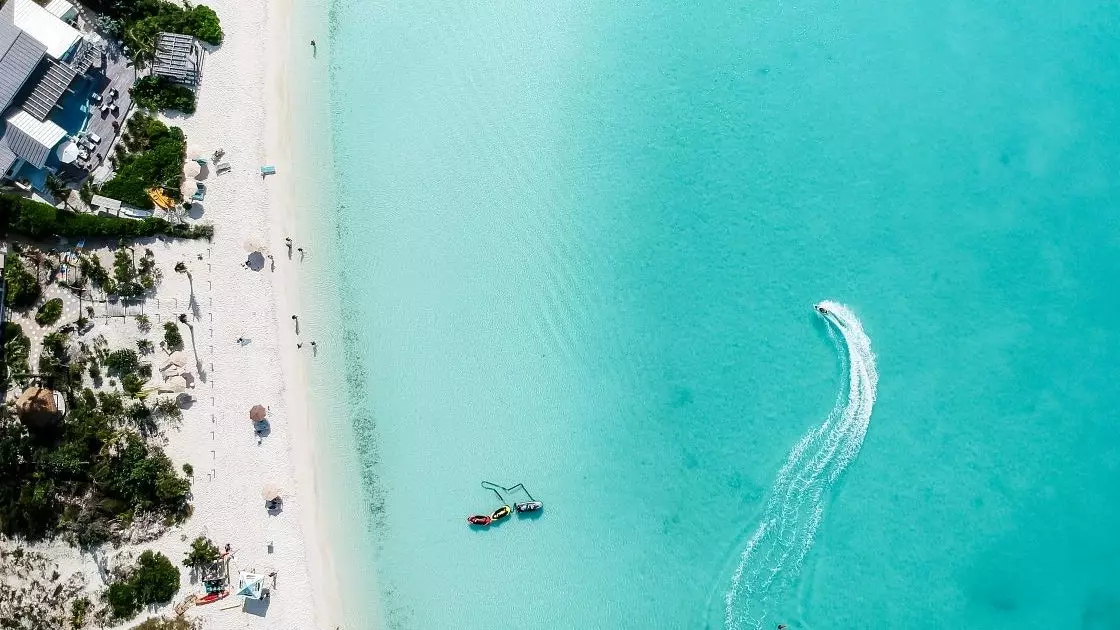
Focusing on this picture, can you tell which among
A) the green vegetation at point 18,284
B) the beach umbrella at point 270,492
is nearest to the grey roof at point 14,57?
the green vegetation at point 18,284

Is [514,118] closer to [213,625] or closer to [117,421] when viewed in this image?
[117,421]

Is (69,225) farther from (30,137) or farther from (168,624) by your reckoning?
(168,624)

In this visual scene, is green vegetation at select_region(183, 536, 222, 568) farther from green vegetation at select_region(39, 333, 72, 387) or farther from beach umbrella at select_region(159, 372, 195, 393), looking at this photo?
green vegetation at select_region(39, 333, 72, 387)

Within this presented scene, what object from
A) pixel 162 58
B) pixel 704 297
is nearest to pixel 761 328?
pixel 704 297

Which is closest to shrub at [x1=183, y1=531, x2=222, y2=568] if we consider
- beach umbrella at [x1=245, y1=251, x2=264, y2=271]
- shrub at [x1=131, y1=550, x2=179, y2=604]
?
shrub at [x1=131, y1=550, x2=179, y2=604]

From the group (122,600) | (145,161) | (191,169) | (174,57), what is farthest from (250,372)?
(174,57)
